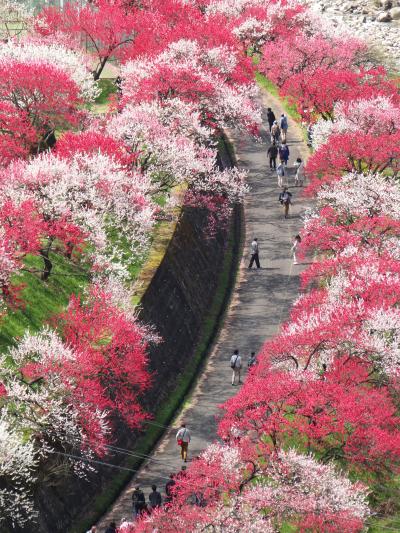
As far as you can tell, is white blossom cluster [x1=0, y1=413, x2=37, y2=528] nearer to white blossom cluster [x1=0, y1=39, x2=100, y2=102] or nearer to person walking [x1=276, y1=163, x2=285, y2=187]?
white blossom cluster [x1=0, y1=39, x2=100, y2=102]

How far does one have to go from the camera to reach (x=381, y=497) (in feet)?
162

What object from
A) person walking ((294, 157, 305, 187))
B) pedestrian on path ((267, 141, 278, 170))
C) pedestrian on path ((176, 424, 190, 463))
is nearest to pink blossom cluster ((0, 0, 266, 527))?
pedestrian on path ((176, 424, 190, 463))

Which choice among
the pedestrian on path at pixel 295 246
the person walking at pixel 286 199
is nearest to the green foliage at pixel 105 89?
the person walking at pixel 286 199

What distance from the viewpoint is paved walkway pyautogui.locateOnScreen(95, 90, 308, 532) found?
53312mm

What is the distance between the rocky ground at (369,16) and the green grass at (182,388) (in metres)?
50.3

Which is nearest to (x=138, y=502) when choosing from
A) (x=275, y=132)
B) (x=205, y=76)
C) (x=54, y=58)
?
(x=205, y=76)

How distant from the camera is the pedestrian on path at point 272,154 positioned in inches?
3142

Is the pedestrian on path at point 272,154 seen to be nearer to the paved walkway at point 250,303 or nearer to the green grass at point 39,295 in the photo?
the paved walkway at point 250,303

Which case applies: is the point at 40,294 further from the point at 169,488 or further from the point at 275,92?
the point at 275,92

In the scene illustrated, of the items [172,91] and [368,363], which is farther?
[172,91]

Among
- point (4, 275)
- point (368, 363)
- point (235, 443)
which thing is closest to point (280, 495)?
point (235, 443)

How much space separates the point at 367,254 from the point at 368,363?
797 cm

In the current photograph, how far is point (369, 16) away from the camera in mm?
129750

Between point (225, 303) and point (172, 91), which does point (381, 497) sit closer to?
point (225, 303)
